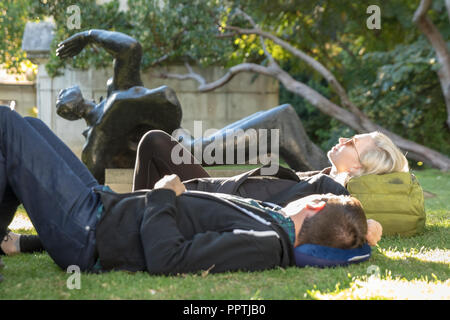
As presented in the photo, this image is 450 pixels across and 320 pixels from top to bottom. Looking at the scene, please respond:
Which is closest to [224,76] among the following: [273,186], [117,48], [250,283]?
[117,48]

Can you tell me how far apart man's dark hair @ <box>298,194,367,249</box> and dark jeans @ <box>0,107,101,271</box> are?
1.00 metres

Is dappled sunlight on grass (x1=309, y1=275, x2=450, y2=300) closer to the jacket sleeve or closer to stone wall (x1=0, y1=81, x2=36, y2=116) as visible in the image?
the jacket sleeve

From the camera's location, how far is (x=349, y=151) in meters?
3.56

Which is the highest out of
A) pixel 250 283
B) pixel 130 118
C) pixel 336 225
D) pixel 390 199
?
pixel 130 118

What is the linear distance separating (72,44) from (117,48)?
0.44 meters

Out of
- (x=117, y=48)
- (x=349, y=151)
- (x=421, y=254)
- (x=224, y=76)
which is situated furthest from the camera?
(x=224, y=76)

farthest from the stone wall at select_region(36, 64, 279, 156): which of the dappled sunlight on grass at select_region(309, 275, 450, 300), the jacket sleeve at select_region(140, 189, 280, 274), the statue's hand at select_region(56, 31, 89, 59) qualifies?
the dappled sunlight on grass at select_region(309, 275, 450, 300)

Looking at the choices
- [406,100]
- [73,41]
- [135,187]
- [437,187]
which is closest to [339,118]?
[406,100]

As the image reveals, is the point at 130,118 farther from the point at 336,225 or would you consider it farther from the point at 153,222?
the point at 336,225

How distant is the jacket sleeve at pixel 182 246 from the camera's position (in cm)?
226

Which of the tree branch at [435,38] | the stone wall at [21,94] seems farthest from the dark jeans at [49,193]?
the stone wall at [21,94]

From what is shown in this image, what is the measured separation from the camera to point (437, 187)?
26.9 feet

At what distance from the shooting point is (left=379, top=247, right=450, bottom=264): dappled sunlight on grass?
3.05 metres

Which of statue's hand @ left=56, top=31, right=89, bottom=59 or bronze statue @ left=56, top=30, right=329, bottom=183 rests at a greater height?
statue's hand @ left=56, top=31, right=89, bottom=59
